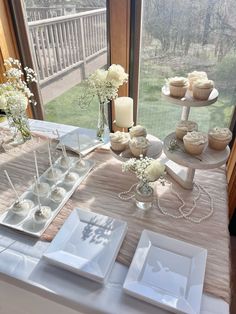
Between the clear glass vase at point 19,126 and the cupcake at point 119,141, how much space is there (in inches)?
18.6

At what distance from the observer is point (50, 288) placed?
0.70m

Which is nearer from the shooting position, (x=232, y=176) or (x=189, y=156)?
(x=189, y=156)

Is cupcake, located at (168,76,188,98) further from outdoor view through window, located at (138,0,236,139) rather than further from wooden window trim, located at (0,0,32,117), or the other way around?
wooden window trim, located at (0,0,32,117)

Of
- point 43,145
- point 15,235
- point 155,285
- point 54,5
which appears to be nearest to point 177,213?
point 155,285

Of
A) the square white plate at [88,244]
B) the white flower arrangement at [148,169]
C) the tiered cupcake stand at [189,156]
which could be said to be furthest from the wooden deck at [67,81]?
the square white plate at [88,244]

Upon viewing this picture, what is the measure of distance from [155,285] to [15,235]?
1.57 ft

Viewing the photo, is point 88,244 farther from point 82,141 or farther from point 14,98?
point 14,98

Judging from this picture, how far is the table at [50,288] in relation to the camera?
0.66 metres

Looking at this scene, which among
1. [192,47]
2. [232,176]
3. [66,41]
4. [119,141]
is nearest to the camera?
[119,141]

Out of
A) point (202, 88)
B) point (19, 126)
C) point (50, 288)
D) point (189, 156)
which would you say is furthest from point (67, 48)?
point (50, 288)

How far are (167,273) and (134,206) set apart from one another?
0.92ft

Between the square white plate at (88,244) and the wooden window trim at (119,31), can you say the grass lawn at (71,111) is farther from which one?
the square white plate at (88,244)

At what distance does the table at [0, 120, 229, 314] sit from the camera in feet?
2.17

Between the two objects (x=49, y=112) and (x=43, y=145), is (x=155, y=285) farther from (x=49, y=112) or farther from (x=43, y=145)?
(x=49, y=112)
